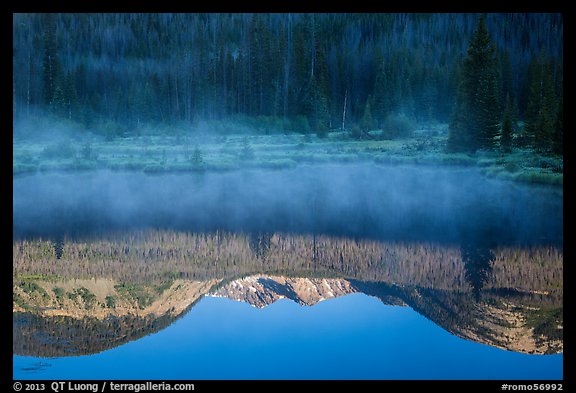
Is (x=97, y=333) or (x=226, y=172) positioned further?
(x=226, y=172)

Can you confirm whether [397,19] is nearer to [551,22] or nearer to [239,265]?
[551,22]

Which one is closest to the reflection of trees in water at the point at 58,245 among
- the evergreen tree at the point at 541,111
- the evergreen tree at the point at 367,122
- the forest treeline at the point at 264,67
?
the evergreen tree at the point at 541,111

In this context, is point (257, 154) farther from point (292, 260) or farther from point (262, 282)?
point (262, 282)

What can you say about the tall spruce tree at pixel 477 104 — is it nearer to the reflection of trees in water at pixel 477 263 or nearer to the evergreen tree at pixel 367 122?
the evergreen tree at pixel 367 122

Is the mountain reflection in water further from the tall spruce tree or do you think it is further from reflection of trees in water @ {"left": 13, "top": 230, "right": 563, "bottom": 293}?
the tall spruce tree
